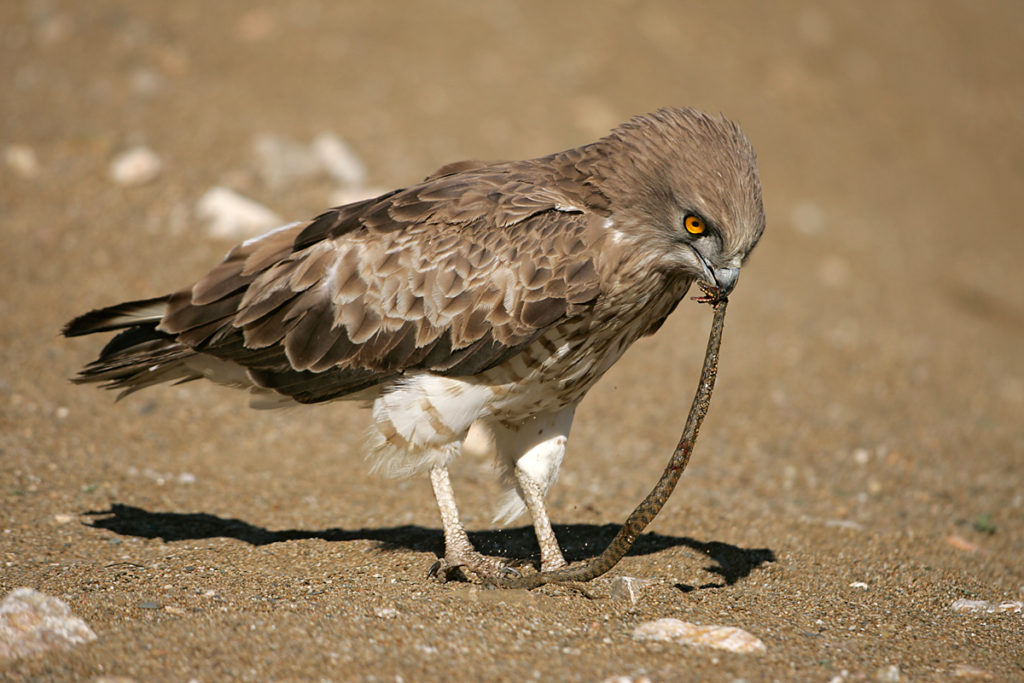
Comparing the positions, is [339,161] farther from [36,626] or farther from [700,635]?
[700,635]

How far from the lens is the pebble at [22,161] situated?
1254 centimetres

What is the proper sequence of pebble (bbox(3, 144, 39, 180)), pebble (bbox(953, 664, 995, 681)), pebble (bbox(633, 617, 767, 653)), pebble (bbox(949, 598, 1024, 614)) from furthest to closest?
pebble (bbox(3, 144, 39, 180))
pebble (bbox(949, 598, 1024, 614))
pebble (bbox(633, 617, 767, 653))
pebble (bbox(953, 664, 995, 681))

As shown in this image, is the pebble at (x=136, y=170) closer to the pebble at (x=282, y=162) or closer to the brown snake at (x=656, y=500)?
the pebble at (x=282, y=162)

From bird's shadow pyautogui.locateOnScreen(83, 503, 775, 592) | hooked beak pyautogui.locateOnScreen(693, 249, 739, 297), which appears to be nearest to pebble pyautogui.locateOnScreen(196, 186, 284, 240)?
bird's shadow pyautogui.locateOnScreen(83, 503, 775, 592)

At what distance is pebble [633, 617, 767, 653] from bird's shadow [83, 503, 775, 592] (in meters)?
1.40

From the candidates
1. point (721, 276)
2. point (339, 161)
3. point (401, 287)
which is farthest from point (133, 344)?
point (339, 161)

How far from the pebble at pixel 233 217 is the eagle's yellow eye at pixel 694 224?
6.84 meters

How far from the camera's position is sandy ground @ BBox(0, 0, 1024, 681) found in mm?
4980

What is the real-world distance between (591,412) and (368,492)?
2.65 metres

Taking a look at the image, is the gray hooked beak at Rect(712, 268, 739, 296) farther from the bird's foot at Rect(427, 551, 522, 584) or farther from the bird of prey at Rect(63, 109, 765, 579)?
the bird's foot at Rect(427, 551, 522, 584)

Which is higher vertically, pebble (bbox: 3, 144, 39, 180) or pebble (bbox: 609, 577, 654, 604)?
pebble (bbox: 3, 144, 39, 180)

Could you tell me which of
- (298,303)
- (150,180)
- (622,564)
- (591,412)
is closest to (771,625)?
(622,564)

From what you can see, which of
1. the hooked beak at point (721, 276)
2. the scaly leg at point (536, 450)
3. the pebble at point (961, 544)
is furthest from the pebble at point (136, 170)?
the pebble at point (961, 544)

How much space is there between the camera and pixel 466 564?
19.0 ft
